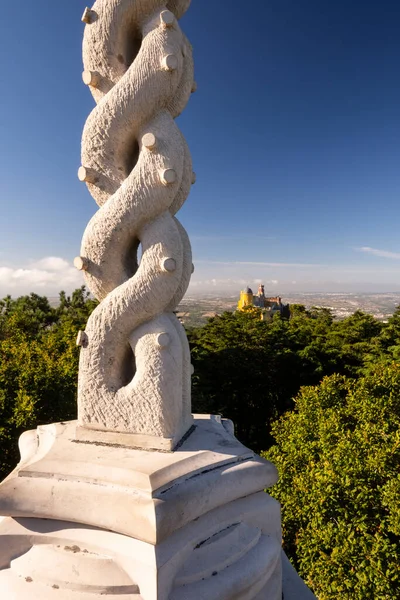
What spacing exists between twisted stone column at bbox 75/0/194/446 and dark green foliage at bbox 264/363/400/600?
2459 millimetres

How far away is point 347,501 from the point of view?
13.0ft

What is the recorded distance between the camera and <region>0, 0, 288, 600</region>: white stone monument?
161 cm

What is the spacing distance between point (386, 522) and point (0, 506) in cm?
371

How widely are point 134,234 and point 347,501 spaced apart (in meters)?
3.64

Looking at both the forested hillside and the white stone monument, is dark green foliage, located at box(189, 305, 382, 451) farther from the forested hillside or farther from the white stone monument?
the white stone monument

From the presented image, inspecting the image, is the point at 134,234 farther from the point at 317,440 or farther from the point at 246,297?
the point at 246,297

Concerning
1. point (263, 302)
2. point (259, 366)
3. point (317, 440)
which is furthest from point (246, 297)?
point (317, 440)

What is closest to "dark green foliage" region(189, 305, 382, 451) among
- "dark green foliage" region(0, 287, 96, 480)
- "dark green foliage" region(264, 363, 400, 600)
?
"dark green foliage" region(0, 287, 96, 480)

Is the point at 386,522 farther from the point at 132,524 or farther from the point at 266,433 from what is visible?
the point at 266,433

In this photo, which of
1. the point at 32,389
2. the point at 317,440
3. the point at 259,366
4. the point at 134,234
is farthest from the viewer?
the point at 259,366

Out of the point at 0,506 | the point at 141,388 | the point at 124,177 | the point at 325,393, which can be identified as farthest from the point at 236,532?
the point at 325,393

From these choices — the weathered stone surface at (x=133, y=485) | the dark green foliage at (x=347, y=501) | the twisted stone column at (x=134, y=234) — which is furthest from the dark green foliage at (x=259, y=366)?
the weathered stone surface at (x=133, y=485)

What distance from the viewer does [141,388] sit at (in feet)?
7.09

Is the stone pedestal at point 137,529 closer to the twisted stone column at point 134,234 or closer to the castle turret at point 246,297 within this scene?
the twisted stone column at point 134,234
